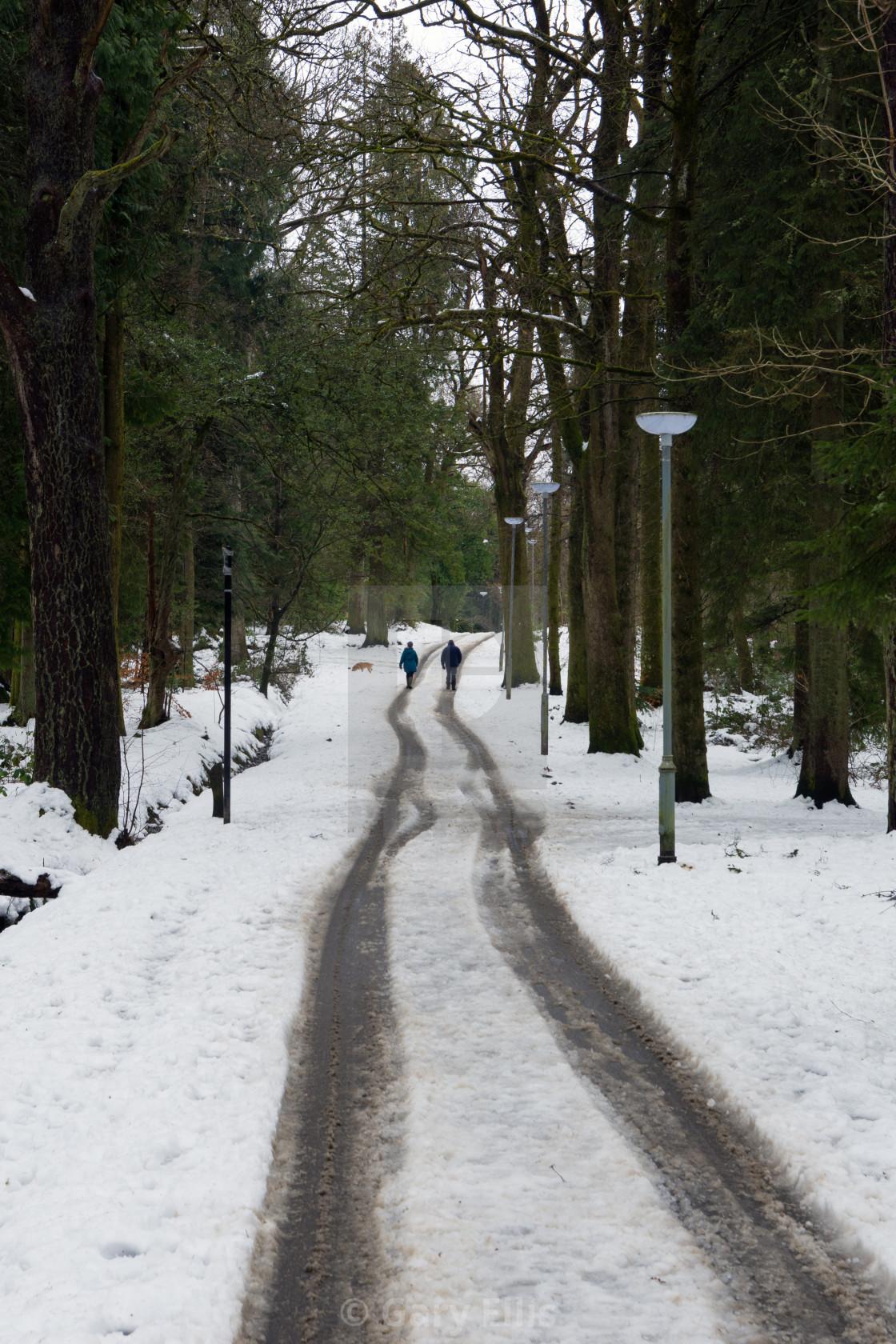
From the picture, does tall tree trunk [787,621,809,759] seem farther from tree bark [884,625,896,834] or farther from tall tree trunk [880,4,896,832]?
tall tree trunk [880,4,896,832]

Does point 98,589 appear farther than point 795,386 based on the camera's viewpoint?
No

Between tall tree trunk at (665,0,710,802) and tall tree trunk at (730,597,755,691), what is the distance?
331 cm

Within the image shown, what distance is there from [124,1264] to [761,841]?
8859 mm

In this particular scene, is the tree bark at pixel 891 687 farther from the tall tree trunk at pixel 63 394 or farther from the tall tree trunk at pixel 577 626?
the tall tree trunk at pixel 577 626

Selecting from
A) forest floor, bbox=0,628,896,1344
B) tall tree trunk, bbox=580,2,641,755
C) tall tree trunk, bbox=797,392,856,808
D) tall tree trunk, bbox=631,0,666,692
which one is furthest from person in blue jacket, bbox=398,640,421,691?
forest floor, bbox=0,628,896,1344

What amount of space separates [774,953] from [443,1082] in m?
3.29

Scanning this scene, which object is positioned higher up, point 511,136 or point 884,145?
point 511,136

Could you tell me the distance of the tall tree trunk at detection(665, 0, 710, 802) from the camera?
42.7 feet

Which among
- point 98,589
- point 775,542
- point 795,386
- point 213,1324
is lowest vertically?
point 213,1324

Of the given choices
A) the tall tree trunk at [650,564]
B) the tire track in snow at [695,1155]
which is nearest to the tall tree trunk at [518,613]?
the tall tree trunk at [650,564]

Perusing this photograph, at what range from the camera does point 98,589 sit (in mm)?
10789

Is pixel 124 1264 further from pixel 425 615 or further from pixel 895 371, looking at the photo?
pixel 425 615

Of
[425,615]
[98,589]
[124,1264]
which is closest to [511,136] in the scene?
[98,589]

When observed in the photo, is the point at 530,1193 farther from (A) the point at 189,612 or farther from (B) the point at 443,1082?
(A) the point at 189,612
